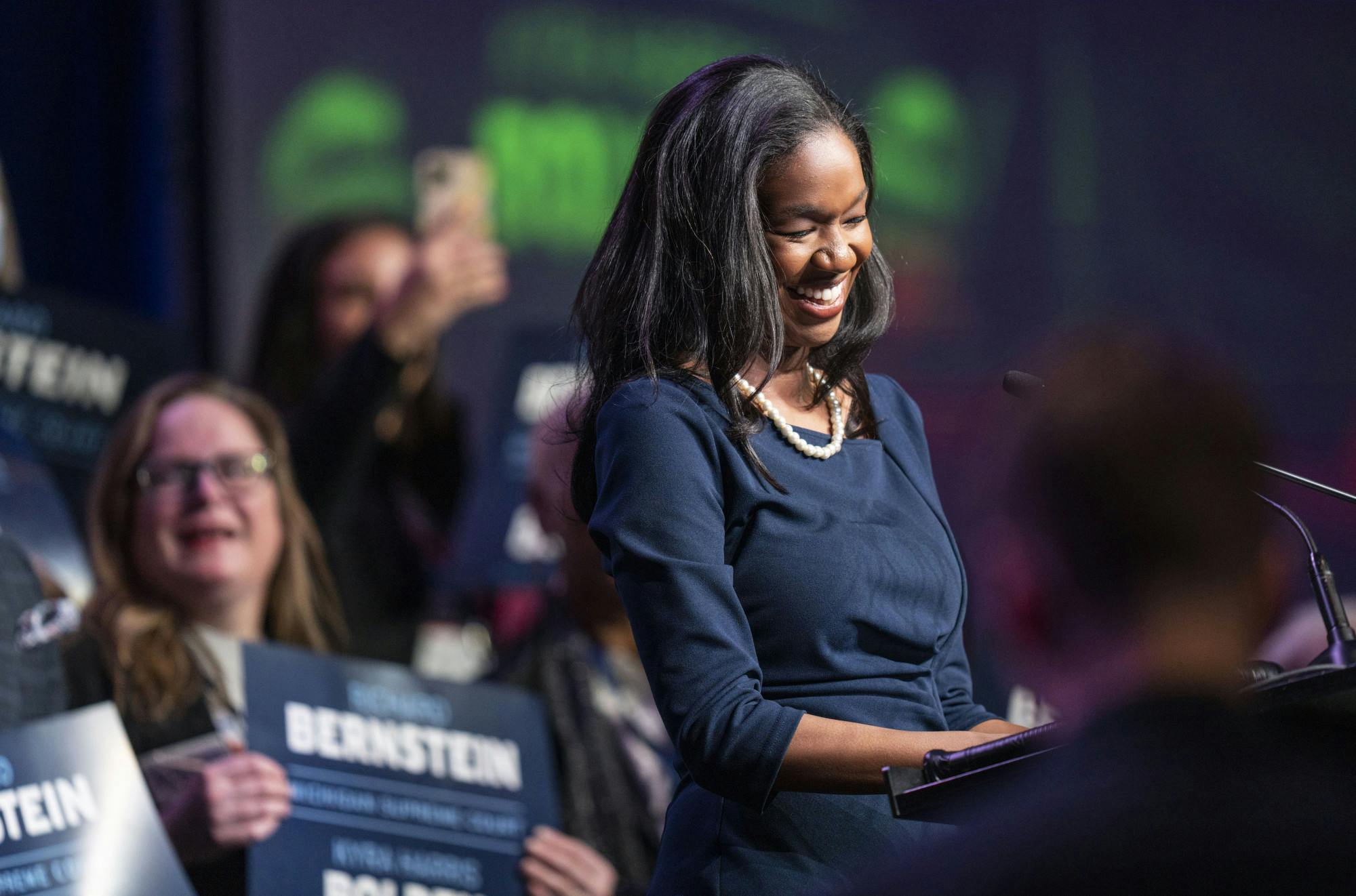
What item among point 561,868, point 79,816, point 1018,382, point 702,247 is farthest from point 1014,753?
point 561,868

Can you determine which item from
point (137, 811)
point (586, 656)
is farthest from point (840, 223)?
point (586, 656)

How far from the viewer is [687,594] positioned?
55.3 inches

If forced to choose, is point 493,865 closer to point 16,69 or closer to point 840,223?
point 840,223

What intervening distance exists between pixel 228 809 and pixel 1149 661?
208cm

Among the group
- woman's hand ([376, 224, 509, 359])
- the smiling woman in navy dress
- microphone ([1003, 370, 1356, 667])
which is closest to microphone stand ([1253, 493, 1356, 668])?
microphone ([1003, 370, 1356, 667])

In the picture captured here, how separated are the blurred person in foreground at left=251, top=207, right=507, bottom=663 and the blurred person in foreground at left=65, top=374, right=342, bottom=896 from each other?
38 cm

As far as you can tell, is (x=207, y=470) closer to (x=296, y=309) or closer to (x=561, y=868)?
(x=561, y=868)

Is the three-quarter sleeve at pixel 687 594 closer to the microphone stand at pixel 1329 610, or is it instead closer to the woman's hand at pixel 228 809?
the microphone stand at pixel 1329 610

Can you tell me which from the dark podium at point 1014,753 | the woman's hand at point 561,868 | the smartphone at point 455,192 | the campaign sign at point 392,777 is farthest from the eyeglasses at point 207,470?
the dark podium at point 1014,753

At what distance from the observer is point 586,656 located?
138 inches

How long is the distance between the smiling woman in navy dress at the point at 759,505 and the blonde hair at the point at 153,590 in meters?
1.48

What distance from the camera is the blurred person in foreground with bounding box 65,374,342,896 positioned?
8.86 ft

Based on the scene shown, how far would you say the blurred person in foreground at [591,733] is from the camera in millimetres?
3074

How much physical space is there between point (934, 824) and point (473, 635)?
2.83 m
